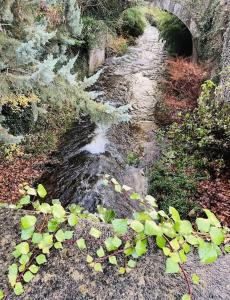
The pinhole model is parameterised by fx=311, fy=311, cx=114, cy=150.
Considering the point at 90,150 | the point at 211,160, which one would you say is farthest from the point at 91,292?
the point at 90,150

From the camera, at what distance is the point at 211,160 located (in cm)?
710

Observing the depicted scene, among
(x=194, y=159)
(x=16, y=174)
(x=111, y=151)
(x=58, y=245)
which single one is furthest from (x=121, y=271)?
(x=111, y=151)

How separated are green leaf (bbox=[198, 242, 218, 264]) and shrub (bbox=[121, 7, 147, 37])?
16.2m

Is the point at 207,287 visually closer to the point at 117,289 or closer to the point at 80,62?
the point at 117,289

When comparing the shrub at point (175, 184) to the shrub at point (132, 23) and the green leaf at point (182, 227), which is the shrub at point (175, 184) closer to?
the green leaf at point (182, 227)

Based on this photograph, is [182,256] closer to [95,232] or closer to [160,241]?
[160,241]

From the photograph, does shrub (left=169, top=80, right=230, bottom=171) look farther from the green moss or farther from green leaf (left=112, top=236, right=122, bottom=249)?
green leaf (left=112, top=236, right=122, bottom=249)

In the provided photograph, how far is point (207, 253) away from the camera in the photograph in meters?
1.30

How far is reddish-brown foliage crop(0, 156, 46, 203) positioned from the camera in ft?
21.3

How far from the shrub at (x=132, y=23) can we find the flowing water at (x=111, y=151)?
480 centimetres

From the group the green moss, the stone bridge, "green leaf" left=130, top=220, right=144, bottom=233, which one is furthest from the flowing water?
"green leaf" left=130, top=220, right=144, bottom=233

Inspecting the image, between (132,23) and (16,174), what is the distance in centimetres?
1426

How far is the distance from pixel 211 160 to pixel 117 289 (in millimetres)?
6049

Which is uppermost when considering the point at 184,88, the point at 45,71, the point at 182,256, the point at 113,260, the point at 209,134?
the point at 182,256
